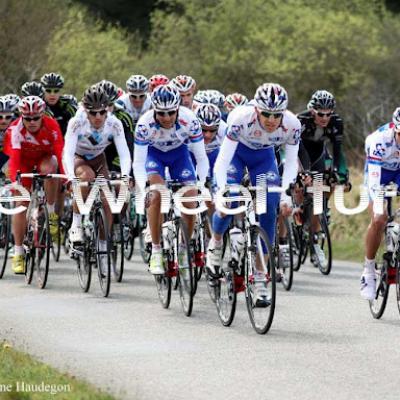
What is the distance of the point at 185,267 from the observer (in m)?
12.5

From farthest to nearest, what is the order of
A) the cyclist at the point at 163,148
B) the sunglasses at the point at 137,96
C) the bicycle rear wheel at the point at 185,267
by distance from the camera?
the sunglasses at the point at 137,96
the cyclist at the point at 163,148
the bicycle rear wheel at the point at 185,267

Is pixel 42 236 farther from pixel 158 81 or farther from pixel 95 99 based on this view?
pixel 158 81

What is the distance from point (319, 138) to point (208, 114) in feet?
6.66

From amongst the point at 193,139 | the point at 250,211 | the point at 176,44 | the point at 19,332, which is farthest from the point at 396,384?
the point at 176,44

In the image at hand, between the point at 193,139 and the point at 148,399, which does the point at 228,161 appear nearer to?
the point at 193,139

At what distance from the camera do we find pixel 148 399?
8.68 meters

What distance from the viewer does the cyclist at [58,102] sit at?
18.4m

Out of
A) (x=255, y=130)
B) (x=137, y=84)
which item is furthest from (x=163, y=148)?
(x=137, y=84)

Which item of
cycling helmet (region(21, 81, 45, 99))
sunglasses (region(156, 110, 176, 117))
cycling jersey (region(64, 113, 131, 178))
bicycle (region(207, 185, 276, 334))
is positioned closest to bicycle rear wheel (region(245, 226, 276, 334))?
bicycle (region(207, 185, 276, 334))

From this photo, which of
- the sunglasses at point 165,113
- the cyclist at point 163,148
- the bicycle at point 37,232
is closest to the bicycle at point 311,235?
the cyclist at point 163,148

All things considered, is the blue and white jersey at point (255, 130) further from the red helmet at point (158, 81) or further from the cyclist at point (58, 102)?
the cyclist at point (58, 102)

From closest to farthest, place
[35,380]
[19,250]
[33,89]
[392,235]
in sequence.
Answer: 1. [35,380]
2. [392,235]
3. [19,250]
4. [33,89]

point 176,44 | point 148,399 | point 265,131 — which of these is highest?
point 176,44

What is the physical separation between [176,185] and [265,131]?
120cm
